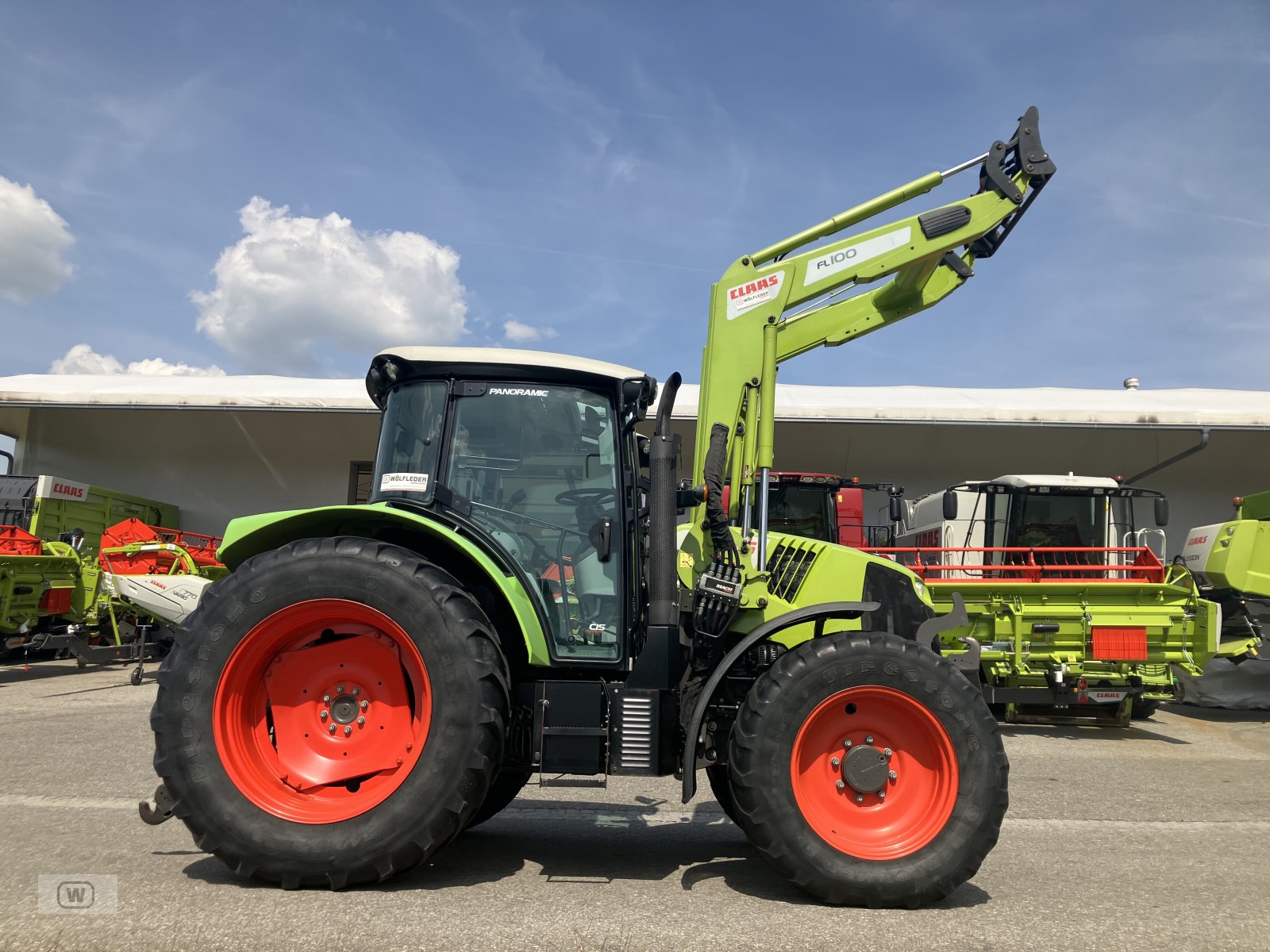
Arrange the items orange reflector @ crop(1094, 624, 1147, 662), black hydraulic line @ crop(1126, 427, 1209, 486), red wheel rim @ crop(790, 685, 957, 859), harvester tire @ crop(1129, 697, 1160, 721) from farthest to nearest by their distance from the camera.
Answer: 1. black hydraulic line @ crop(1126, 427, 1209, 486)
2. harvester tire @ crop(1129, 697, 1160, 721)
3. orange reflector @ crop(1094, 624, 1147, 662)
4. red wheel rim @ crop(790, 685, 957, 859)

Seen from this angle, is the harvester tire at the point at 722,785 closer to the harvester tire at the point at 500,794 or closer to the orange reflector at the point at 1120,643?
the harvester tire at the point at 500,794

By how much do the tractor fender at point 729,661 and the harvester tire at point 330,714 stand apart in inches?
29.1

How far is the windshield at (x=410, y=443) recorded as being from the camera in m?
3.83

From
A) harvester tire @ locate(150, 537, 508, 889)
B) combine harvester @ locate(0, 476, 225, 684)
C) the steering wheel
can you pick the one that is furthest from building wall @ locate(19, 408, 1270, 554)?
harvester tire @ locate(150, 537, 508, 889)

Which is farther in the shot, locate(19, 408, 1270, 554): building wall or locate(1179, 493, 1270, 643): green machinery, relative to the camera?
locate(19, 408, 1270, 554): building wall

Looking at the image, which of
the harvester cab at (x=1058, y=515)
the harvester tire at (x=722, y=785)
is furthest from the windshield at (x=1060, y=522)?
the harvester tire at (x=722, y=785)

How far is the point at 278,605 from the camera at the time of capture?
3.45 meters

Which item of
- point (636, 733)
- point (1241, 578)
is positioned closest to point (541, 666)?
point (636, 733)

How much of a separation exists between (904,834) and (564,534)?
→ 1.80 metres

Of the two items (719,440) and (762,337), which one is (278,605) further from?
(762,337)

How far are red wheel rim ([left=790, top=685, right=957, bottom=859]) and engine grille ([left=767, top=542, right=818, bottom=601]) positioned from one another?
65cm

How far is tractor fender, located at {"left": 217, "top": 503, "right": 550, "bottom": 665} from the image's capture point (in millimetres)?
3574

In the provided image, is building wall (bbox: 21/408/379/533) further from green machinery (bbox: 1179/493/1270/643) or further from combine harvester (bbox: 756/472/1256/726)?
green machinery (bbox: 1179/493/1270/643)

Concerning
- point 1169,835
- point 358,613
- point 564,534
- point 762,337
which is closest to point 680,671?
point 564,534
